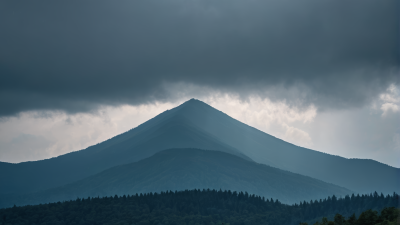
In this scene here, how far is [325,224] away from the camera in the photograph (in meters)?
107

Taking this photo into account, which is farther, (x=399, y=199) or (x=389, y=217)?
(x=399, y=199)

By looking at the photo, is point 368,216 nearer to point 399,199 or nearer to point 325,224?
point 325,224

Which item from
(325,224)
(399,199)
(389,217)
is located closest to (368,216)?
(389,217)

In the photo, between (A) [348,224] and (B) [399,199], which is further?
(B) [399,199]

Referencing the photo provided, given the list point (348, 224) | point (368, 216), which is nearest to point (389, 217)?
point (368, 216)

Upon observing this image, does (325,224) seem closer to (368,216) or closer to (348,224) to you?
(348,224)

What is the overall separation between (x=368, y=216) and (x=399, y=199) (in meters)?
91.6

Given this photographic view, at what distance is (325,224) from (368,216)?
42.8ft

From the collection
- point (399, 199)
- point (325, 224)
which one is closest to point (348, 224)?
point (325, 224)

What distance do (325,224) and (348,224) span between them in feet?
20.7

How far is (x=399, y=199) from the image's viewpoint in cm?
18762

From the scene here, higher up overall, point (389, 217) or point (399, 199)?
point (399, 199)

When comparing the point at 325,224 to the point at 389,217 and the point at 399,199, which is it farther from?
the point at 399,199

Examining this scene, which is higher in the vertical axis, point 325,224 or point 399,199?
point 399,199
